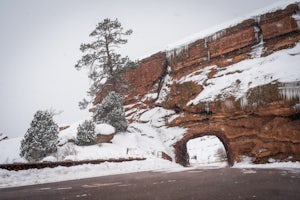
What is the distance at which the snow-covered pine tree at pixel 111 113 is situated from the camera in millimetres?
22594

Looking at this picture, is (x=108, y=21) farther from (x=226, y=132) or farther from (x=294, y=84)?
(x=294, y=84)

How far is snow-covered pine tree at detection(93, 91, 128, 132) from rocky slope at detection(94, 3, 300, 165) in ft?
17.2

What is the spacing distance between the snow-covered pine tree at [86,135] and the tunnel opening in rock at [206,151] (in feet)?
81.5

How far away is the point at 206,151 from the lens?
43094 mm

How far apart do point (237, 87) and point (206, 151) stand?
76.9ft

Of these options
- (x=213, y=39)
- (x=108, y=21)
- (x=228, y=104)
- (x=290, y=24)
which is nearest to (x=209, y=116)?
(x=228, y=104)

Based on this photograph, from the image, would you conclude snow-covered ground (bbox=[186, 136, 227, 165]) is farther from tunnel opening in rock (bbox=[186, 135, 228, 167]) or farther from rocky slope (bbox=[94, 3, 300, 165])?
rocky slope (bbox=[94, 3, 300, 165])

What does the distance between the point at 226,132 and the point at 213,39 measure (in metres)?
10.7

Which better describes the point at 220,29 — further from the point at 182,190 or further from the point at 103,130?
the point at 182,190

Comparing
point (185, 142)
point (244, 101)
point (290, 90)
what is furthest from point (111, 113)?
point (290, 90)

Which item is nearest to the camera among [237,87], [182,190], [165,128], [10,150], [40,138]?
[182,190]

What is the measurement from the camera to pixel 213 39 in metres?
27.2

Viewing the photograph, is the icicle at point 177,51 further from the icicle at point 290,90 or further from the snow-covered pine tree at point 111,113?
the icicle at point 290,90

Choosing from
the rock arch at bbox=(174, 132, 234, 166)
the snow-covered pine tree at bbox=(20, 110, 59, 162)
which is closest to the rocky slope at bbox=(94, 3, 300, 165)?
the rock arch at bbox=(174, 132, 234, 166)
